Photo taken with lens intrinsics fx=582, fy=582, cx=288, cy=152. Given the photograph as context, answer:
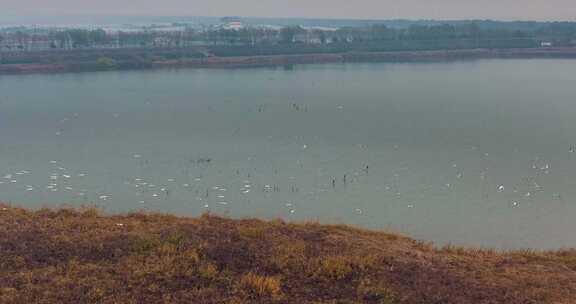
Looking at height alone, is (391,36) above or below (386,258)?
above

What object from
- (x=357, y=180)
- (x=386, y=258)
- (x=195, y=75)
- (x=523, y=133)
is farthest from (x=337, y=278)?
(x=195, y=75)

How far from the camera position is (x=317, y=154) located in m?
13.8

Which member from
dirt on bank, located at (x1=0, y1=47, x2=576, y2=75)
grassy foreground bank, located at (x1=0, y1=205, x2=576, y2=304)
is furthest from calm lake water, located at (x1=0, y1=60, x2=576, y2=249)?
dirt on bank, located at (x1=0, y1=47, x2=576, y2=75)

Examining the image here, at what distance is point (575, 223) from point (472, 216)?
1567 mm

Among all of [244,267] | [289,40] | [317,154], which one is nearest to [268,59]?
[289,40]

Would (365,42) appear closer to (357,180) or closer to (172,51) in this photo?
(172,51)

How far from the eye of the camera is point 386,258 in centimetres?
469

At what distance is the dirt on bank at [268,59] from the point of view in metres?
35.9

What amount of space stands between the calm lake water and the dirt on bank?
9.08m

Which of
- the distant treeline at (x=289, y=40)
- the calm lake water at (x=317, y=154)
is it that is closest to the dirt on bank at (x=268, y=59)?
the distant treeline at (x=289, y=40)

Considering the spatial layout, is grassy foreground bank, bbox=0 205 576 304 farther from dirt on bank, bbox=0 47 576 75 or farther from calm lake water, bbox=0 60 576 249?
dirt on bank, bbox=0 47 576 75

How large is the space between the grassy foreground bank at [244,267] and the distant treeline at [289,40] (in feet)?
129

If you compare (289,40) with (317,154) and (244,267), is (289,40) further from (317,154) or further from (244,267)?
(244,267)

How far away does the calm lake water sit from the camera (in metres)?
9.66
